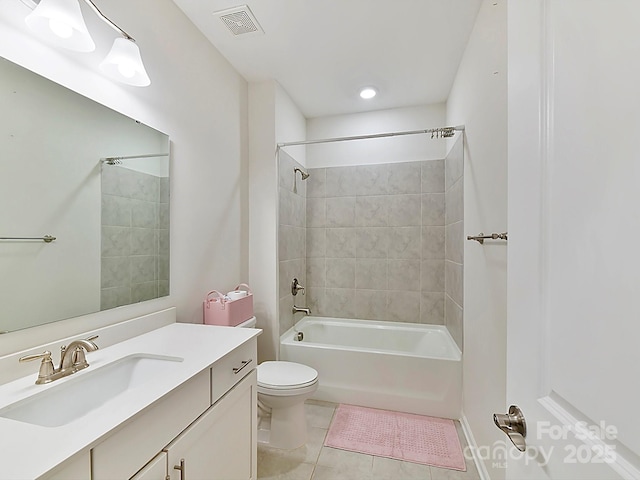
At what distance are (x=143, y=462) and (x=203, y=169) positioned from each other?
1.56 metres

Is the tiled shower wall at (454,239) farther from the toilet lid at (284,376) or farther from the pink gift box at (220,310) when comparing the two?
the pink gift box at (220,310)

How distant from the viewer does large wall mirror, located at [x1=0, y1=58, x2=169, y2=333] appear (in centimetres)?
93

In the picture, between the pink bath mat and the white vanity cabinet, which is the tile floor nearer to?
the pink bath mat

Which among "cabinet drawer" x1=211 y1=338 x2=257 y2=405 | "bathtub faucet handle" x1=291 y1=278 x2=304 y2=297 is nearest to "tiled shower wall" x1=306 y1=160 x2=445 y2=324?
"bathtub faucet handle" x1=291 y1=278 x2=304 y2=297

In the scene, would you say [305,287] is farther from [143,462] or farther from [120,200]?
[143,462]

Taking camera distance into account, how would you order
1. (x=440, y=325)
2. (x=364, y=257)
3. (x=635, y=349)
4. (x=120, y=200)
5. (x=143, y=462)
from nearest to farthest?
(x=635, y=349), (x=143, y=462), (x=120, y=200), (x=440, y=325), (x=364, y=257)

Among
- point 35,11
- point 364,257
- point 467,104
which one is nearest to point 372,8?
point 467,104

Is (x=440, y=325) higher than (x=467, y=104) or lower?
lower

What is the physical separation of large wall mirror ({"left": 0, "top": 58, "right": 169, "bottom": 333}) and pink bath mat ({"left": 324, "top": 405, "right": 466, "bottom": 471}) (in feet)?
4.96

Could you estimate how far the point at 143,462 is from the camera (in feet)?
2.45

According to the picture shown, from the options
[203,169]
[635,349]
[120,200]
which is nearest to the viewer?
[635,349]

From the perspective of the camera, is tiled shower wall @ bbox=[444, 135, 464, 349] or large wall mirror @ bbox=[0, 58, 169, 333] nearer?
large wall mirror @ bbox=[0, 58, 169, 333]

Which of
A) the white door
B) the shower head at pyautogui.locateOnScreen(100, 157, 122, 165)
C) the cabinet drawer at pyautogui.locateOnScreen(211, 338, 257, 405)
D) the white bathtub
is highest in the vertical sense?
the shower head at pyautogui.locateOnScreen(100, 157, 122, 165)

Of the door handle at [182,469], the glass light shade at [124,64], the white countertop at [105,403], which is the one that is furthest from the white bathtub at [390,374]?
the glass light shade at [124,64]
